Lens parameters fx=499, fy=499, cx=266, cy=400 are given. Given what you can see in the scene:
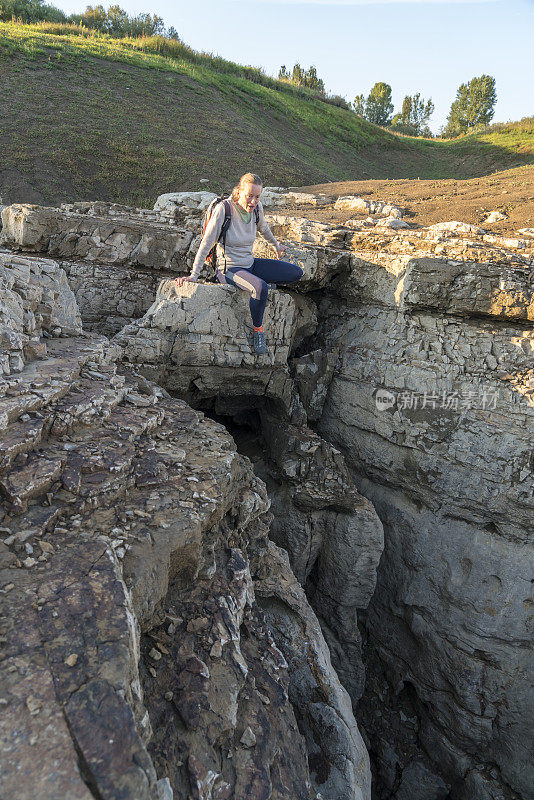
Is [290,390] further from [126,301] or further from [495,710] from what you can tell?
[495,710]

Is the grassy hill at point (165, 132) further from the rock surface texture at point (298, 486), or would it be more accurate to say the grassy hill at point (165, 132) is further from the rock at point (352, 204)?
the rock surface texture at point (298, 486)

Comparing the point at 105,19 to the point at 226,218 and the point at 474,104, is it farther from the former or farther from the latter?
the point at 226,218

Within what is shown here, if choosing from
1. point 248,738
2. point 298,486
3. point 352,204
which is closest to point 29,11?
point 352,204

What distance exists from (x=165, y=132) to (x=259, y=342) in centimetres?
Result: 1020

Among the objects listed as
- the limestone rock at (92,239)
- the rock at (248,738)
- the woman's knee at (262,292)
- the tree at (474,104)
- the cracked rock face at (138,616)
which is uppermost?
the tree at (474,104)

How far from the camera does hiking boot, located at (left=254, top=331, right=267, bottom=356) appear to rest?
209 inches

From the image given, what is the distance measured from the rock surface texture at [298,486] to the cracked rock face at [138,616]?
0.7 inches

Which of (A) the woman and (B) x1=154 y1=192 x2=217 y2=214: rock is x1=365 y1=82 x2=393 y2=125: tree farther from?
(A) the woman

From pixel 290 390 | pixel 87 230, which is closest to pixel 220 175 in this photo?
pixel 87 230

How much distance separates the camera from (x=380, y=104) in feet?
89.4

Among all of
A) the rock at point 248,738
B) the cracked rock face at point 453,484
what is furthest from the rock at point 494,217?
the rock at point 248,738

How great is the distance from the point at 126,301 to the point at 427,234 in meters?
3.79

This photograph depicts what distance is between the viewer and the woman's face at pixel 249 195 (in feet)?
15.4

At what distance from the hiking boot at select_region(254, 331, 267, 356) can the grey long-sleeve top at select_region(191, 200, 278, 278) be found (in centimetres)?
70
